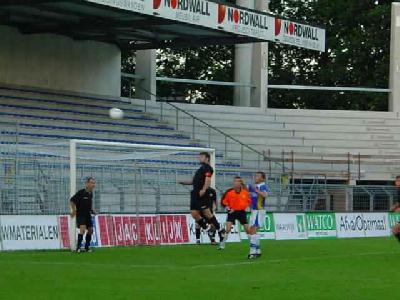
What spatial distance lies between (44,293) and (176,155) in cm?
2211

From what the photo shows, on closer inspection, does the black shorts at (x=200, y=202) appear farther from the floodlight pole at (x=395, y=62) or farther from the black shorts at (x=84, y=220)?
the floodlight pole at (x=395, y=62)

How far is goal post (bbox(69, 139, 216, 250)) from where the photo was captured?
1220 inches

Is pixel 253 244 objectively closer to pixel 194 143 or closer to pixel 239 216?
pixel 239 216

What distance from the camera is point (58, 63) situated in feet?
144

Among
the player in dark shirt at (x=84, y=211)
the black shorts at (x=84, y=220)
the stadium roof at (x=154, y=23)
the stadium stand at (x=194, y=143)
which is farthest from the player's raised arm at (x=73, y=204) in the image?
the stadium roof at (x=154, y=23)

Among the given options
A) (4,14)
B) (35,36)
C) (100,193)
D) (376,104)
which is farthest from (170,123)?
(376,104)

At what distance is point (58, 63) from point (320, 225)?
12.8m

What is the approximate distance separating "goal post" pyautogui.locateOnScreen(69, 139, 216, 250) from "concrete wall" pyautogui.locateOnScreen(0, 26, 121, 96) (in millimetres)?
9107

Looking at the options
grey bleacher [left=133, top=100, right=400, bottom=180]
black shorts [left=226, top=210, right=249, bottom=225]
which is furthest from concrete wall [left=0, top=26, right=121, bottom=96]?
black shorts [left=226, top=210, right=249, bottom=225]

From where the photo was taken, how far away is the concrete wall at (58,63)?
1644 inches

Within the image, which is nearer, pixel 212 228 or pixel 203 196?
pixel 203 196

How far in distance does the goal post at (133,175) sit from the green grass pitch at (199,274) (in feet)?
13.1

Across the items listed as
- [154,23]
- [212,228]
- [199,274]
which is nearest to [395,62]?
[154,23]

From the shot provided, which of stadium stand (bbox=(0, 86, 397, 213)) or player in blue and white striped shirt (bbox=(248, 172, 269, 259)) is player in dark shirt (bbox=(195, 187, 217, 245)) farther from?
player in blue and white striped shirt (bbox=(248, 172, 269, 259))
